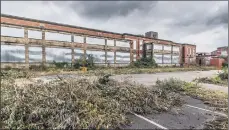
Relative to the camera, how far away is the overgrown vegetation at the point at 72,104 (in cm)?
474

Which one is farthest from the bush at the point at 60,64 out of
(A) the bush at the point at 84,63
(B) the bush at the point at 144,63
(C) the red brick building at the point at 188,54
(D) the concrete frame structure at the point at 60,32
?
(C) the red brick building at the point at 188,54

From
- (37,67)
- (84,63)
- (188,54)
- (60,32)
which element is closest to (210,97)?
(37,67)

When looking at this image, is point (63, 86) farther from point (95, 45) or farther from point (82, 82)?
point (95, 45)

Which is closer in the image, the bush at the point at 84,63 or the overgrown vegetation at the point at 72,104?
the overgrown vegetation at the point at 72,104

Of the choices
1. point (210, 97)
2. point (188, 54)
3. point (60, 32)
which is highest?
point (60, 32)

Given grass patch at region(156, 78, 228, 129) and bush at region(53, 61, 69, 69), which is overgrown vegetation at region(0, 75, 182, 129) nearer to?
grass patch at region(156, 78, 228, 129)

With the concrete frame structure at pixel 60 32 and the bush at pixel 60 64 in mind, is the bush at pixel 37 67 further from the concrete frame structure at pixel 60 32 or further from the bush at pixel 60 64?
the bush at pixel 60 64

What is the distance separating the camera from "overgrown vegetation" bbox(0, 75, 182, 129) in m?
4.74

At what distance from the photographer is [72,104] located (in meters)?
5.15

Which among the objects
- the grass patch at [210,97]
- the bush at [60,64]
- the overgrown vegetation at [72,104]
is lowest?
the grass patch at [210,97]

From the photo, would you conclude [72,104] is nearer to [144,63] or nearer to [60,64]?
[60,64]

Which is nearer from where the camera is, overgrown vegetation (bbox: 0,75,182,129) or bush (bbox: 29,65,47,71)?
overgrown vegetation (bbox: 0,75,182,129)

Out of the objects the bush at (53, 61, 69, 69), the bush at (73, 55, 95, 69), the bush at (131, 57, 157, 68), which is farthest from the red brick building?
the bush at (53, 61, 69, 69)

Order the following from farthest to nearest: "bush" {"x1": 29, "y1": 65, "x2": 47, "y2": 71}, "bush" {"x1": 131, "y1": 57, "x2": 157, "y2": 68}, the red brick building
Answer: the red brick building < "bush" {"x1": 131, "y1": 57, "x2": 157, "y2": 68} < "bush" {"x1": 29, "y1": 65, "x2": 47, "y2": 71}
